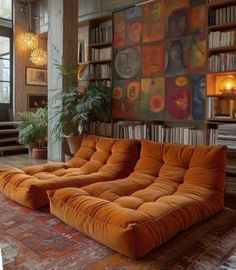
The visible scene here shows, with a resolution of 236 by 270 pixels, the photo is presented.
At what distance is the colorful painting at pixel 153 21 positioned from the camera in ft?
14.3

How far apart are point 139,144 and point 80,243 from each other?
156cm

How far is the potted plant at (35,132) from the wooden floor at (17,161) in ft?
0.62

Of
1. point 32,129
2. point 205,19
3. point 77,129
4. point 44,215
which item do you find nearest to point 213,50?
point 205,19

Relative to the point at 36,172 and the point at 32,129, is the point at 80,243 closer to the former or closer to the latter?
the point at 36,172

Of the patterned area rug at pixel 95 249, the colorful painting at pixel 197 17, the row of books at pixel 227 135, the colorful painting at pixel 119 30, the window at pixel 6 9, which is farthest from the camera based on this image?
the window at pixel 6 9

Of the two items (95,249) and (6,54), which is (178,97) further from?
(6,54)

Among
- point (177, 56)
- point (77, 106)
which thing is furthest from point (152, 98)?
point (77, 106)

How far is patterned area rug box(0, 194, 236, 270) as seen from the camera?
197 cm

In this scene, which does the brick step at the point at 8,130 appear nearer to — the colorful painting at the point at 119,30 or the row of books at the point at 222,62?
the colorful painting at the point at 119,30

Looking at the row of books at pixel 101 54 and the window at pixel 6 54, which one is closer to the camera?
the row of books at pixel 101 54

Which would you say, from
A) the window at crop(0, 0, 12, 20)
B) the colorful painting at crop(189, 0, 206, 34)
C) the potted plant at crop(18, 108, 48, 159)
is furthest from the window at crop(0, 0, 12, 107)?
the colorful painting at crop(189, 0, 206, 34)

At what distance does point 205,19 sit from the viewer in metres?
3.89

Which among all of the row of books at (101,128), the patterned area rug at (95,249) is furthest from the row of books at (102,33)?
the patterned area rug at (95,249)

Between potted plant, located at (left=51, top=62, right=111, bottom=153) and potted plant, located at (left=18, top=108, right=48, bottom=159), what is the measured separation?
1051mm
